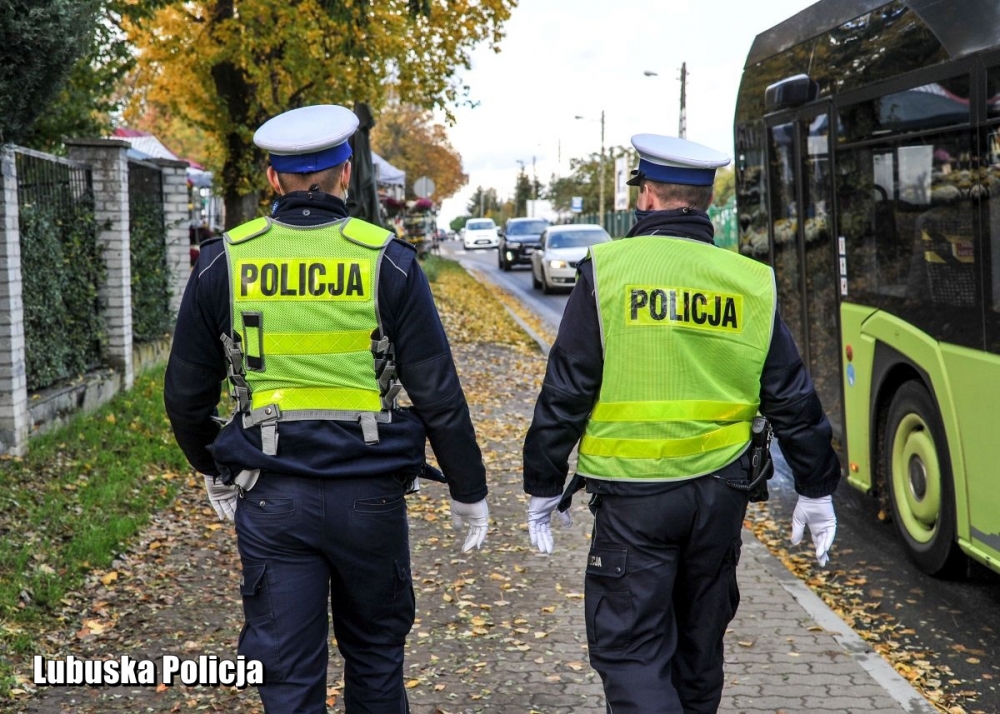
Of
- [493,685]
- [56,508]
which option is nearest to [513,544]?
[493,685]

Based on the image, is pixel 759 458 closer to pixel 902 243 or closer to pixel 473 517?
pixel 473 517

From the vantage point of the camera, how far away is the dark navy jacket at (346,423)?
3.23 metres

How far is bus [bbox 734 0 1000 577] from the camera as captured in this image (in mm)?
5438

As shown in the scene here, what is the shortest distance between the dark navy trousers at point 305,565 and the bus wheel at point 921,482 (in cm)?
355

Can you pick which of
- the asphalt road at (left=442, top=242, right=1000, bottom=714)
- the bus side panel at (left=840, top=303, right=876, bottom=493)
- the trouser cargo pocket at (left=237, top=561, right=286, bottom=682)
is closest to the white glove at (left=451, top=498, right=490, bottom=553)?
the trouser cargo pocket at (left=237, top=561, right=286, bottom=682)

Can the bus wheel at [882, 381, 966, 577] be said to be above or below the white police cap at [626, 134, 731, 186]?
below

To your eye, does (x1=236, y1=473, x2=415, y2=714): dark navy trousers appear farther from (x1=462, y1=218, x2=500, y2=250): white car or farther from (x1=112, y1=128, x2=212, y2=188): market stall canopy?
(x1=462, y1=218, x2=500, y2=250): white car

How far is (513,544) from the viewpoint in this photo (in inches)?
273

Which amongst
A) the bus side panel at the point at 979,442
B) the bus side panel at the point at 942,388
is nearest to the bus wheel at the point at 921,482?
the bus side panel at the point at 942,388

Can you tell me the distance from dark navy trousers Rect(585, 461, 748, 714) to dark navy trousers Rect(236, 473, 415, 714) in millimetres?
592

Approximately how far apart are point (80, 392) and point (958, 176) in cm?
672

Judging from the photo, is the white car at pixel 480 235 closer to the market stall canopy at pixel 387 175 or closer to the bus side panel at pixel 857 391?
the market stall canopy at pixel 387 175

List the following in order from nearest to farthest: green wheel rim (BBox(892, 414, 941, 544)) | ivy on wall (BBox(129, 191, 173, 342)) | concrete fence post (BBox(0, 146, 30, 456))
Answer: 1. green wheel rim (BBox(892, 414, 941, 544))
2. concrete fence post (BBox(0, 146, 30, 456))
3. ivy on wall (BBox(129, 191, 173, 342))

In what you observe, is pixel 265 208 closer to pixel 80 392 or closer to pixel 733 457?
pixel 80 392
